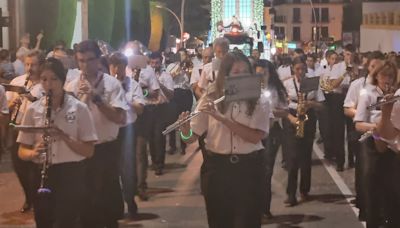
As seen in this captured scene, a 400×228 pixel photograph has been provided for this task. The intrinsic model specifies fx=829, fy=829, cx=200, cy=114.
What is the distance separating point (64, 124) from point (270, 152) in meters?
4.26

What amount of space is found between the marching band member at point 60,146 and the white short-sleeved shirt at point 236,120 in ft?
3.12

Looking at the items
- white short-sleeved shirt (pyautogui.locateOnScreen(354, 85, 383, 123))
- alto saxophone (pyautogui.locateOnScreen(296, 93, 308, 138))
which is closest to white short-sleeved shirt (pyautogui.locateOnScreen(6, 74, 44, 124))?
white short-sleeved shirt (pyautogui.locateOnScreen(354, 85, 383, 123))

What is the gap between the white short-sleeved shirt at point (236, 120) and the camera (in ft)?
22.0

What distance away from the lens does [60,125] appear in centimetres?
649

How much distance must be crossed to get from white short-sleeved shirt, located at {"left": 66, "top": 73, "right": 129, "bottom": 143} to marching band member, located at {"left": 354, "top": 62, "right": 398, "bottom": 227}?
2398 millimetres

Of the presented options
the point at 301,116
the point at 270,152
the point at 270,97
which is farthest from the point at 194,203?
the point at 270,97

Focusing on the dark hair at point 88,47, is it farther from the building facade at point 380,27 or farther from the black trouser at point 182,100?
the building facade at point 380,27

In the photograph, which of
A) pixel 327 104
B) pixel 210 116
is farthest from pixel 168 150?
pixel 210 116

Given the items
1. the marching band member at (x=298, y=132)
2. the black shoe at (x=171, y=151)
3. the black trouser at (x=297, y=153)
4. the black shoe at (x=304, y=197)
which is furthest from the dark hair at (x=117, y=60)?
the black shoe at (x=171, y=151)

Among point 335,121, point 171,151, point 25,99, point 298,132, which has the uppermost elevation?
point 25,99

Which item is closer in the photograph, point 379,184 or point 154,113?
point 379,184

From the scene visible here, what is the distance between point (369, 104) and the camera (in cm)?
816

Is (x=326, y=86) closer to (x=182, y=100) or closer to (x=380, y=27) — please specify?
(x=182, y=100)

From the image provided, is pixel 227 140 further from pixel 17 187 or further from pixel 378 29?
pixel 378 29
